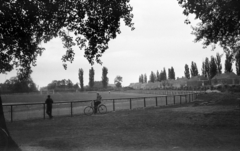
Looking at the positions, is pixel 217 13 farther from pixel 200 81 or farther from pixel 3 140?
pixel 200 81

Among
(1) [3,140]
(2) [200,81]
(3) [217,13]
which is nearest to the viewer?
(1) [3,140]

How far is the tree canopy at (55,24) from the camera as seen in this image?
24.5ft

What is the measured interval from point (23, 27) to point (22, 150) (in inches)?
158

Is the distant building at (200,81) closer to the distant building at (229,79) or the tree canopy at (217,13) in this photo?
the distant building at (229,79)

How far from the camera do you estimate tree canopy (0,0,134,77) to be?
7465 mm

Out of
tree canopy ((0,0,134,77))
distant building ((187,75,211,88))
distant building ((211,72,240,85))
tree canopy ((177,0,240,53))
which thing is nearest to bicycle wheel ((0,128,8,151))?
tree canopy ((0,0,134,77))

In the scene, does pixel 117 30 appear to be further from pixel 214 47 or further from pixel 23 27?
pixel 214 47

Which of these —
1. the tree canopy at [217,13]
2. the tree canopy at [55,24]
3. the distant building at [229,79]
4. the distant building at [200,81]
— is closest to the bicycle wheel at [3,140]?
the tree canopy at [55,24]

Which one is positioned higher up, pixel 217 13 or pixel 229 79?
pixel 217 13

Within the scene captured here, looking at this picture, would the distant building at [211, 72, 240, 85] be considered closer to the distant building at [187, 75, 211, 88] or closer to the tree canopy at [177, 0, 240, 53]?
the distant building at [187, 75, 211, 88]

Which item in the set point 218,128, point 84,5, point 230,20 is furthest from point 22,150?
point 230,20

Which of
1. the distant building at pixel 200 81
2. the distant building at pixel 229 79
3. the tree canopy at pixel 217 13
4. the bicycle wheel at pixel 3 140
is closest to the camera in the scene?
the bicycle wheel at pixel 3 140

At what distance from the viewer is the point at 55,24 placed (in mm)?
8484

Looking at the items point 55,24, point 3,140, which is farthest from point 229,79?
point 3,140
